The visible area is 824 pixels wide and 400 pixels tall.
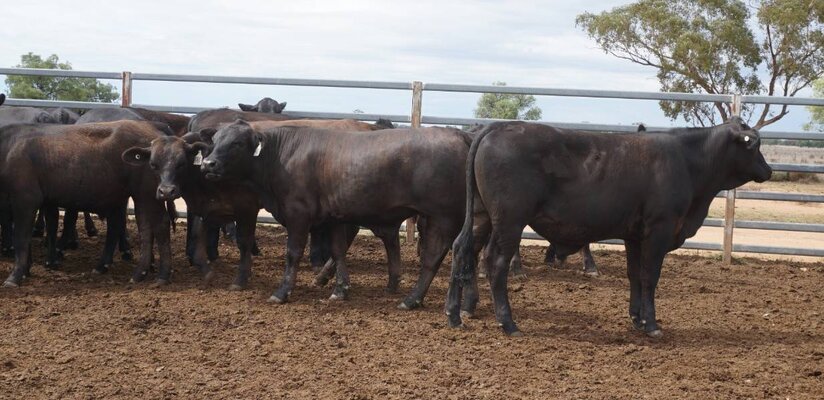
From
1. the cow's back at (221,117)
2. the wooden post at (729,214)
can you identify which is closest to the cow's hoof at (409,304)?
the cow's back at (221,117)

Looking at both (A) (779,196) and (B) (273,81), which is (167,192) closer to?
(B) (273,81)

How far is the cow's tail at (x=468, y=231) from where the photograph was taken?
312 inches

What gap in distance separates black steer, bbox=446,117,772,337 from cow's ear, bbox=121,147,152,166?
3.34 metres

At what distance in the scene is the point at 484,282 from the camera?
34.6 feet

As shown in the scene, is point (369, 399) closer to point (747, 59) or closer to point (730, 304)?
point (730, 304)

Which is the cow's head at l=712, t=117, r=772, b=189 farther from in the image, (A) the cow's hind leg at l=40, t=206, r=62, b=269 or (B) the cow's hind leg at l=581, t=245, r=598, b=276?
(A) the cow's hind leg at l=40, t=206, r=62, b=269

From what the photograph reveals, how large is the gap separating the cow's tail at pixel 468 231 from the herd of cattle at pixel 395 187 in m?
0.01

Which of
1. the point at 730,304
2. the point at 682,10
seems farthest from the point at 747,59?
the point at 730,304

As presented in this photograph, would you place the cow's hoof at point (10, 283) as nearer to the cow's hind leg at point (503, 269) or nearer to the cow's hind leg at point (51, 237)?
the cow's hind leg at point (51, 237)

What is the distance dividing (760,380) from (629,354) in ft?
3.25

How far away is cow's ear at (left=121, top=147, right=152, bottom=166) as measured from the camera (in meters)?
9.54

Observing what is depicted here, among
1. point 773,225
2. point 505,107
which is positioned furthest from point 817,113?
point 773,225

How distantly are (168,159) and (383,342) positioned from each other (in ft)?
10.4

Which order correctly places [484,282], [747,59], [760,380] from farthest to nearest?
[747,59] → [484,282] → [760,380]
